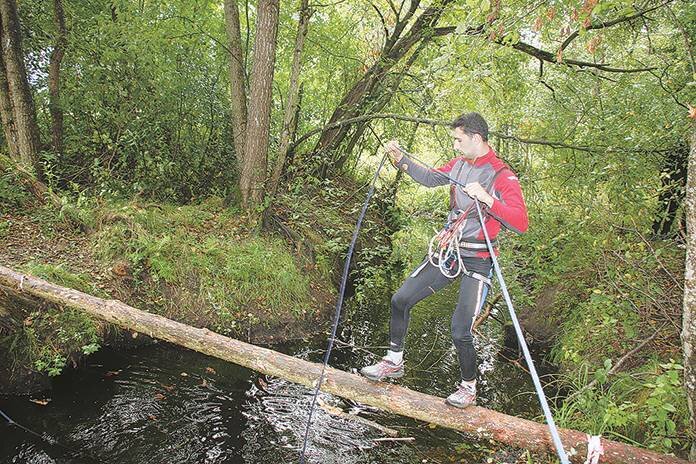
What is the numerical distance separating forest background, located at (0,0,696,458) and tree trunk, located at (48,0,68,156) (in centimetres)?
3

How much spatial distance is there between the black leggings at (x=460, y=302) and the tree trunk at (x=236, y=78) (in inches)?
232

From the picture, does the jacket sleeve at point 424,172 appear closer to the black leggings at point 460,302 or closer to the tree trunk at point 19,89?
the black leggings at point 460,302

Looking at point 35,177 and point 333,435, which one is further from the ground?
point 35,177

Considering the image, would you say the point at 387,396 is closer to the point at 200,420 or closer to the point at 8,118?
the point at 200,420

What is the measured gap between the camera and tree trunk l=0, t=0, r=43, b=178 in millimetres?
6984

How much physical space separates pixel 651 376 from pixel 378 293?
684 centimetres

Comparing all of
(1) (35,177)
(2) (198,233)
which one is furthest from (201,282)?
(1) (35,177)

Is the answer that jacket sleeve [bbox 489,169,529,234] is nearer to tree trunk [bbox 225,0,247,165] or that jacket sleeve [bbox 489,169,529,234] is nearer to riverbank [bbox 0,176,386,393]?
riverbank [bbox 0,176,386,393]

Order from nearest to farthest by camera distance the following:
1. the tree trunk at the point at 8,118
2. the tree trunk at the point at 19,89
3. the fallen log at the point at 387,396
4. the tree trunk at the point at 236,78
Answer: the fallen log at the point at 387,396, the tree trunk at the point at 19,89, the tree trunk at the point at 8,118, the tree trunk at the point at 236,78

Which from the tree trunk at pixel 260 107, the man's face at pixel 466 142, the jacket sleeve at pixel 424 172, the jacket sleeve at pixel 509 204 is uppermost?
the tree trunk at pixel 260 107

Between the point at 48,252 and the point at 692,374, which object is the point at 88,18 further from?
the point at 692,374

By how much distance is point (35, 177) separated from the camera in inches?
290

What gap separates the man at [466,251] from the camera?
3508mm

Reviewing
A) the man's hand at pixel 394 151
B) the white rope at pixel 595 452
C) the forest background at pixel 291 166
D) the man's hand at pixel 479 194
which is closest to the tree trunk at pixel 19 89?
the forest background at pixel 291 166
